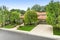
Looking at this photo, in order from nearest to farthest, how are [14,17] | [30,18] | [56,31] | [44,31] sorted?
1. [56,31]
2. [44,31]
3. [30,18]
4. [14,17]

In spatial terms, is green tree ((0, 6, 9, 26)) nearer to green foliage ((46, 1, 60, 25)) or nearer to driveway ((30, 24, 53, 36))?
driveway ((30, 24, 53, 36))

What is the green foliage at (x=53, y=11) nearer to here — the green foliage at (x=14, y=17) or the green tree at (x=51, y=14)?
the green tree at (x=51, y=14)

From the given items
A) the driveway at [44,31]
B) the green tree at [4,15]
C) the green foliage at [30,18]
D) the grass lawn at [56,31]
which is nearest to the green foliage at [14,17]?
the green tree at [4,15]

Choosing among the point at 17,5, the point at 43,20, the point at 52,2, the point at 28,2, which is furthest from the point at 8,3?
the point at 52,2

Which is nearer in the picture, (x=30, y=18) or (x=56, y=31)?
(x=56, y=31)

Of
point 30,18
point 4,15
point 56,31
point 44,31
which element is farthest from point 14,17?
point 56,31

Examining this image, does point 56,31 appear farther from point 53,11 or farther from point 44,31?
point 53,11

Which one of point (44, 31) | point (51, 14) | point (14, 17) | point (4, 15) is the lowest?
point (44, 31)

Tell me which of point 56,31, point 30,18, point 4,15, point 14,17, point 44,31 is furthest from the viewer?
point 4,15

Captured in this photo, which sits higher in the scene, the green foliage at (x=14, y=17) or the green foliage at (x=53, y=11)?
the green foliage at (x=53, y=11)

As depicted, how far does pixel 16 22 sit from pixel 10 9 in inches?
153

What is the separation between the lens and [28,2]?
106ft

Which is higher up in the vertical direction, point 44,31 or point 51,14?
point 51,14

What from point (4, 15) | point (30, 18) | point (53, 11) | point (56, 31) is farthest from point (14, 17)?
point (56, 31)
